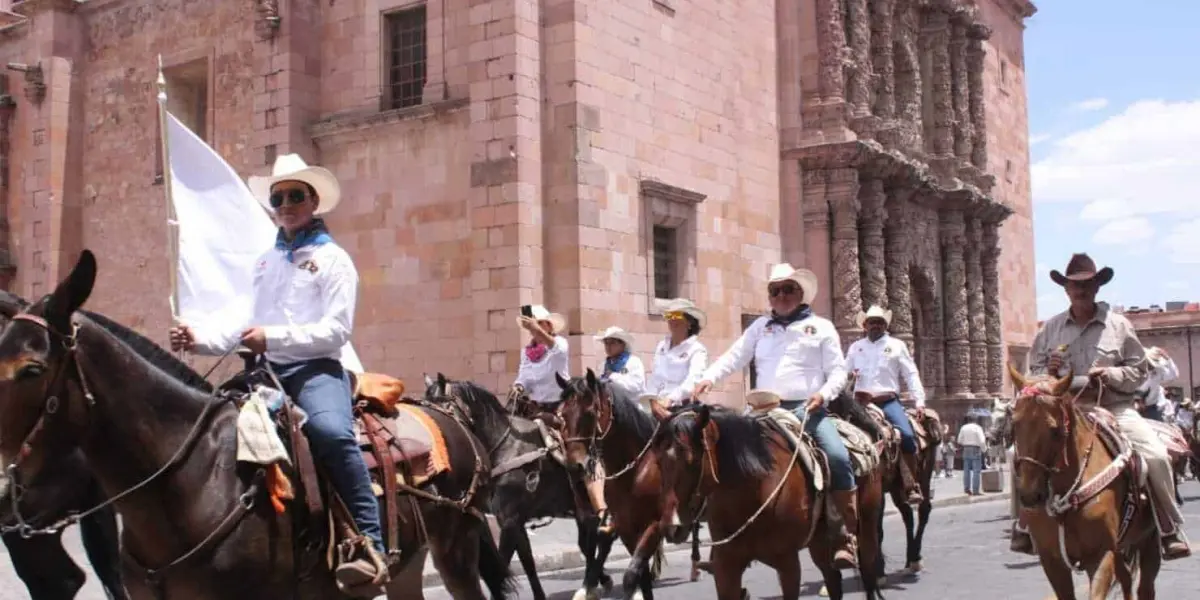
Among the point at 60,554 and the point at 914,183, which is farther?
the point at 914,183

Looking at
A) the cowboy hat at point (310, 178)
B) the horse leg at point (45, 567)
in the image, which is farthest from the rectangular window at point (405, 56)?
the cowboy hat at point (310, 178)

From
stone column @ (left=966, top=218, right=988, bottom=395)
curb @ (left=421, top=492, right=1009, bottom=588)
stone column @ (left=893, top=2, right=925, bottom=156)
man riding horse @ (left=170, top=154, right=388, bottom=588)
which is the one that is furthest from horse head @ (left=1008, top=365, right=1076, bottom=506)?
stone column @ (left=966, top=218, right=988, bottom=395)

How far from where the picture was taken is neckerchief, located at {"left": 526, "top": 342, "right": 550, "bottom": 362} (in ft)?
40.9

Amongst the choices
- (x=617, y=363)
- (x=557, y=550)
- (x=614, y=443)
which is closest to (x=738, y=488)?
(x=614, y=443)

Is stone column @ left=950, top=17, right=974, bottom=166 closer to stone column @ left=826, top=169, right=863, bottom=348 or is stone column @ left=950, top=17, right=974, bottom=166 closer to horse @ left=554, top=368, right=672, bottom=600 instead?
stone column @ left=826, top=169, right=863, bottom=348

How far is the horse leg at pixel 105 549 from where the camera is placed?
23.0 feet

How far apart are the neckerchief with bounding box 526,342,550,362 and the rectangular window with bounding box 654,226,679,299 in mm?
8457

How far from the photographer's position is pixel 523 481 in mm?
→ 10156

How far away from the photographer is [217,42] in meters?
22.8

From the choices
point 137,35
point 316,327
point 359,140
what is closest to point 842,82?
point 359,140

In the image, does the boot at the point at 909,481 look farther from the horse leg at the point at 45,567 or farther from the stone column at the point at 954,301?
the stone column at the point at 954,301

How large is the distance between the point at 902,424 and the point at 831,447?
14.4ft

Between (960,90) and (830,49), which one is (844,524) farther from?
(960,90)

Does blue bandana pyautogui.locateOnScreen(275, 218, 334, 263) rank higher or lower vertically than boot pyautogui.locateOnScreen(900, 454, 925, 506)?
higher
